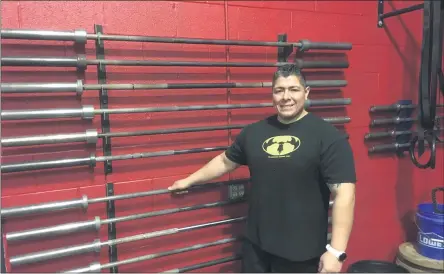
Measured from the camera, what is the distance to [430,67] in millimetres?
2117

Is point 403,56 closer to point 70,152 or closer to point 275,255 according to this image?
point 275,255

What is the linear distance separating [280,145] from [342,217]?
400 mm

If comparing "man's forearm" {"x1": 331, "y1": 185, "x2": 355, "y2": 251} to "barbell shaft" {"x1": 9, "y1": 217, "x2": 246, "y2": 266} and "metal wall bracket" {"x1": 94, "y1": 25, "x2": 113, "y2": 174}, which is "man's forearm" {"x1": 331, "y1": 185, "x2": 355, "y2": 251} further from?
"metal wall bracket" {"x1": 94, "y1": 25, "x2": 113, "y2": 174}

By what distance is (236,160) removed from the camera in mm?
1823

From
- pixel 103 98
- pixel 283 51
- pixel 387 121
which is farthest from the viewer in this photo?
pixel 387 121

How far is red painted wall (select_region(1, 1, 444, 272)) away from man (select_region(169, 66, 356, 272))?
41 centimetres

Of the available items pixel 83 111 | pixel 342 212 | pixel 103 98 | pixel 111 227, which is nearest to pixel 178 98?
pixel 103 98

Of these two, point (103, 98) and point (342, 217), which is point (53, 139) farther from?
point (342, 217)

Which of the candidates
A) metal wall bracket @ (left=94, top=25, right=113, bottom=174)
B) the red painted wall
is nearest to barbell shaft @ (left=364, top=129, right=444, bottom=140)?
the red painted wall

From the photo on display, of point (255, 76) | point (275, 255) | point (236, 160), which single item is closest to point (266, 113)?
point (255, 76)

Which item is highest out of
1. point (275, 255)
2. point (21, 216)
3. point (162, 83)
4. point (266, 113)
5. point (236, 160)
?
point (162, 83)

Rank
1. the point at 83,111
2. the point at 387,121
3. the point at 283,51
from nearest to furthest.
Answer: the point at 83,111 < the point at 283,51 < the point at 387,121

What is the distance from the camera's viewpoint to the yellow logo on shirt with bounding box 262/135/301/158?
1604 mm

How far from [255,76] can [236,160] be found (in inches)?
20.7
